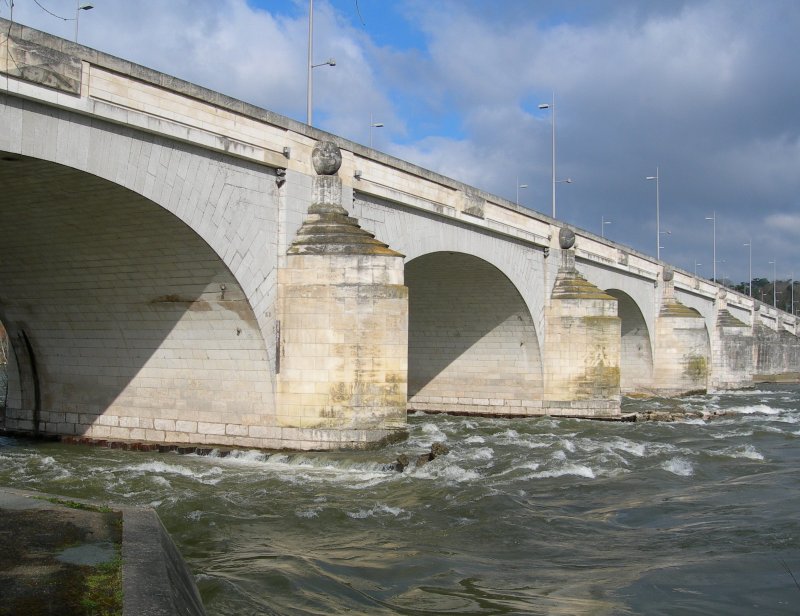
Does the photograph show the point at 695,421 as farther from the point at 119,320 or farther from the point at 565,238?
the point at 119,320

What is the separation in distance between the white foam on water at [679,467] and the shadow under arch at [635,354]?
71.6 ft

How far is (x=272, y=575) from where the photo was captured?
288 inches

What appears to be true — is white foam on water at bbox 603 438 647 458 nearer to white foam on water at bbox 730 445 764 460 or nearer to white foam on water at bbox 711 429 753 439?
white foam on water at bbox 730 445 764 460

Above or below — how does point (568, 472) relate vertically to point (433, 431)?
below

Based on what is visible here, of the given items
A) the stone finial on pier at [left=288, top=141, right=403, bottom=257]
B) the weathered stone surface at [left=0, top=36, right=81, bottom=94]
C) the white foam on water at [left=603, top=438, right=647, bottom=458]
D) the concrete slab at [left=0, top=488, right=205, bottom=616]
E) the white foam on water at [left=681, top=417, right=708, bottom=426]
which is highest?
the weathered stone surface at [left=0, top=36, right=81, bottom=94]

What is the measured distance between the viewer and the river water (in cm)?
691

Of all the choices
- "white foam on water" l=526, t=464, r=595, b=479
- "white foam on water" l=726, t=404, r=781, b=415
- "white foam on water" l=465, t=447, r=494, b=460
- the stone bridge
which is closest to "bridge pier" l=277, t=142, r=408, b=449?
the stone bridge

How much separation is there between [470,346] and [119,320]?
1263 cm

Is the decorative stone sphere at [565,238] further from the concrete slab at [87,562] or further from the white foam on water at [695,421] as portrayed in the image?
the concrete slab at [87,562]

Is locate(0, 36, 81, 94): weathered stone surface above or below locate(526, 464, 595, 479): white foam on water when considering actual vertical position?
above

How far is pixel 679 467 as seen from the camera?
14594mm

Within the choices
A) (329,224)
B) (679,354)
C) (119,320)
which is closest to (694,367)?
(679,354)

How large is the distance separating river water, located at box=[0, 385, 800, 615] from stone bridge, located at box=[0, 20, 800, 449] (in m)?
1.05

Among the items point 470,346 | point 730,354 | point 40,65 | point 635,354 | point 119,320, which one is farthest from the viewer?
point 730,354
